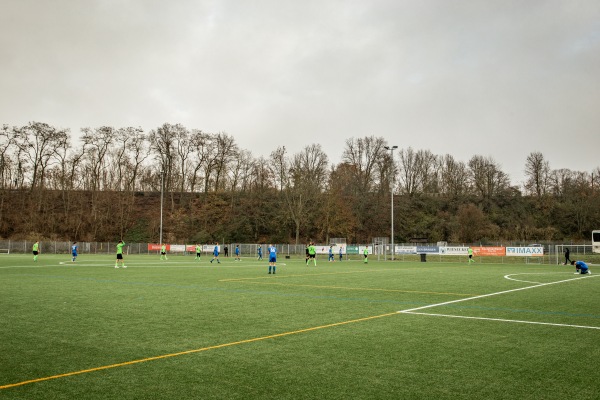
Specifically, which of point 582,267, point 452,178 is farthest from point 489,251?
point 452,178

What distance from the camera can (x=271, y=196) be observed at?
85312mm

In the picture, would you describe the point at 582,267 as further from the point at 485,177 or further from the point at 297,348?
the point at 485,177

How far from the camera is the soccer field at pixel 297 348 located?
18.1ft

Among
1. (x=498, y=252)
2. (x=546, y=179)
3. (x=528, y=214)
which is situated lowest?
(x=498, y=252)

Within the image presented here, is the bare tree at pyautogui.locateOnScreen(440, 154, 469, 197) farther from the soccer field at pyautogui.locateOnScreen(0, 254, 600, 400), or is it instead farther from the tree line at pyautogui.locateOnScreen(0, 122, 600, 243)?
the soccer field at pyautogui.locateOnScreen(0, 254, 600, 400)

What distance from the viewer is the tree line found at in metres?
79.2

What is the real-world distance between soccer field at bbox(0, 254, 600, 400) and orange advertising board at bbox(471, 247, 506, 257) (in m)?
37.3

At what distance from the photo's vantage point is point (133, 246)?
2874 inches

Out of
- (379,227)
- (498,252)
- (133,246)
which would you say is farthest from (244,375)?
(379,227)

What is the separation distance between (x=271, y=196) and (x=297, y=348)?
77.9m

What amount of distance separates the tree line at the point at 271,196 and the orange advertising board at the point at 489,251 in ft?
86.0

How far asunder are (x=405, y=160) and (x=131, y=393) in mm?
91072

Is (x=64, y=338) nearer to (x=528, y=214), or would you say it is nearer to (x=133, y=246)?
(x=133, y=246)

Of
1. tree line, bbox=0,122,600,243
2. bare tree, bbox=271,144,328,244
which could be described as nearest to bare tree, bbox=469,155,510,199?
tree line, bbox=0,122,600,243
